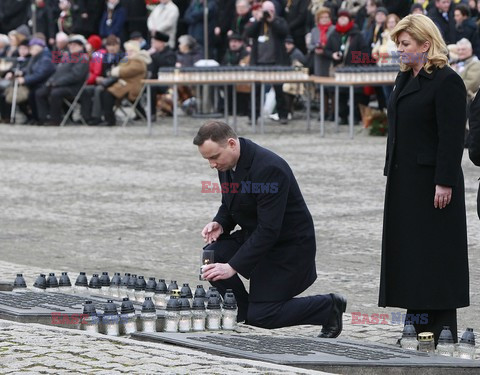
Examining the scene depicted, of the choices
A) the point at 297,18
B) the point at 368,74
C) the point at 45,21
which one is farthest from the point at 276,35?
the point at 45,21

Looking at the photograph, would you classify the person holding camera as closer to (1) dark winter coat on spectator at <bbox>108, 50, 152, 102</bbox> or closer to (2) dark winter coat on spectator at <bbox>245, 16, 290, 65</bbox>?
(2) dark winter coat on spectator at <bbox>245, 16, 290, 65</bbox>

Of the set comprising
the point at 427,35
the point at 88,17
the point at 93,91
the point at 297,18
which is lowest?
the point at 93,91

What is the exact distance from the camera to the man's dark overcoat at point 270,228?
26.9 feet

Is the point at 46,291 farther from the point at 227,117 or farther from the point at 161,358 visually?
the point at 227,117

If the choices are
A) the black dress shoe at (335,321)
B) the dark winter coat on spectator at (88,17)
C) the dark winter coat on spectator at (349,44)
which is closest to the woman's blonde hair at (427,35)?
the black dress shoe at (335,321)

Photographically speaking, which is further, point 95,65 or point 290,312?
point 95,65

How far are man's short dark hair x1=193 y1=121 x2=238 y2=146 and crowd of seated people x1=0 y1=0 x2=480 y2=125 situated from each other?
→ 15606mm

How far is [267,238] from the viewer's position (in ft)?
26.8

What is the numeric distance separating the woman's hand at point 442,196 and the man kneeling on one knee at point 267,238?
2.63 ft

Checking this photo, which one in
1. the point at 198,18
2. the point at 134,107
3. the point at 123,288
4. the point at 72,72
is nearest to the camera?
the point at 123,288

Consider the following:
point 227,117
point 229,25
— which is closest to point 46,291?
point 227,117

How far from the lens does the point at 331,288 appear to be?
34.2ft

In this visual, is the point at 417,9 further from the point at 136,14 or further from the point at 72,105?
the point at 136,14

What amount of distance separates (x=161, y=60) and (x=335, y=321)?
67.9ft
